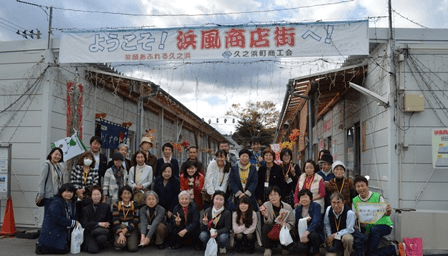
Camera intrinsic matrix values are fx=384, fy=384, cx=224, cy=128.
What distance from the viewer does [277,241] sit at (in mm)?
5613

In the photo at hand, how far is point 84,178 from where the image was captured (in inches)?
234

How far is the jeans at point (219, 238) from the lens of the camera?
5.47m

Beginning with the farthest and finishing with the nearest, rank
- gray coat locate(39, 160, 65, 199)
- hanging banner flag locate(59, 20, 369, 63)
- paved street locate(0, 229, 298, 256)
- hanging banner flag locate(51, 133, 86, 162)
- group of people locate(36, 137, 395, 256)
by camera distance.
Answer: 1. hanging banner flag locate(51, 133, 86, 162)
2. hanging banner flag locate(59, 20, 369, 63)
3. gray coat locate(39, 160, 65, 199)
4. paved street locate(0, 229, 298, 256)
5. group of people locate(36, 137, 395, 256)

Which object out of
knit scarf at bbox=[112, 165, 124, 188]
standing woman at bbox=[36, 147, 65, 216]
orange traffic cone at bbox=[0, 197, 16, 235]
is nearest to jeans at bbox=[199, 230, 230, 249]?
knit scarf at bbox=[112, 165, 124, 188]

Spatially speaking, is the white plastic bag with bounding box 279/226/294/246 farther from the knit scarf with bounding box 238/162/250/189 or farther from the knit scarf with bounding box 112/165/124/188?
the knit scarf with bounding box 112/165/124/188

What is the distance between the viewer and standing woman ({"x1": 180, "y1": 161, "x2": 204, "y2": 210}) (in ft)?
19.9

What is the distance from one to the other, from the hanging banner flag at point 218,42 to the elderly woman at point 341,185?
1983mm

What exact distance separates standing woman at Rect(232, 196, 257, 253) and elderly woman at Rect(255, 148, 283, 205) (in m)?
0.50

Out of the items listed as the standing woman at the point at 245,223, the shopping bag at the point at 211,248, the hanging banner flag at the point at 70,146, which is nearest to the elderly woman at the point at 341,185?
the standing woman at the point at 245,223

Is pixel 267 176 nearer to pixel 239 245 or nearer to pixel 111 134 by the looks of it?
pixel 239 245

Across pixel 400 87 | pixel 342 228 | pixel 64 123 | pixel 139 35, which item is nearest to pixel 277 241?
pixel 342 228

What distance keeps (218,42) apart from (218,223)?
3051 millimetres

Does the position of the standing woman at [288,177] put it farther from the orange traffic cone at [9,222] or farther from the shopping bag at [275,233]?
the orange traffic cone at [9,222]

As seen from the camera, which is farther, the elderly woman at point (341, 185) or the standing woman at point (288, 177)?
the standing woman at point (288, 177)
